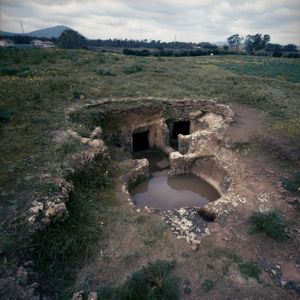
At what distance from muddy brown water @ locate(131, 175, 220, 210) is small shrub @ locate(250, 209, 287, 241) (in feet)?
9.90

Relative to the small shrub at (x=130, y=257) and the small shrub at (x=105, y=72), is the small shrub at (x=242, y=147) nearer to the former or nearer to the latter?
the small shrub at (x=130, y=257)

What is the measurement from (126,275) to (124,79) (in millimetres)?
15316

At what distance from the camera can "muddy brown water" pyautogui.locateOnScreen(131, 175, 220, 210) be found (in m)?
9.99

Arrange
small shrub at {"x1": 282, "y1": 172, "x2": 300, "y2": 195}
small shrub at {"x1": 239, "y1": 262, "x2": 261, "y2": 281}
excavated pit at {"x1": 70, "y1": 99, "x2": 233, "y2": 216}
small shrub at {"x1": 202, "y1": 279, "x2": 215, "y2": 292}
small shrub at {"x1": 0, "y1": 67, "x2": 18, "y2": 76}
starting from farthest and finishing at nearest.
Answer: small shrub at {"x1": 0, "y1": 67, "x2": 18, "y2": 76}
excavated pit at {"x1": 70, "y1": 99, "x2": 233, "y2": 216}
small shrub at {"x1": 282, "y1": 172, "x2": 300, "y2": 195}
small shrub at {"x1": 239, "y1": 262, "x2": 261, "y2": 281}
small shrub at {"x1": 202, "y1": 279, "x2": 215, "y2": 292}

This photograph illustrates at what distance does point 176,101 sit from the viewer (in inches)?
578

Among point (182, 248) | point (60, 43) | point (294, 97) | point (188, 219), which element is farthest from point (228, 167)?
point (60, 43)

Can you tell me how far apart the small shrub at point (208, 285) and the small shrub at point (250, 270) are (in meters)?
0.85

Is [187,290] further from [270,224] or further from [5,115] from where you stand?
[5,115]

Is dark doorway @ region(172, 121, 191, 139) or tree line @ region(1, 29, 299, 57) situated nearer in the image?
dark doorway @ region(172, 121, 191, 139)

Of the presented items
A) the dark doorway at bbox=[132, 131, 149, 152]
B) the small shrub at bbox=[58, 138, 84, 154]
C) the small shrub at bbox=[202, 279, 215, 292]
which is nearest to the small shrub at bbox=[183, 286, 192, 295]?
the small shrub at bbox=[202, 279, 215, 292]

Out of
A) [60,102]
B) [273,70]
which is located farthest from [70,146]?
[273,70]

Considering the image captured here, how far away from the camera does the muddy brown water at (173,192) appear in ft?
32.8

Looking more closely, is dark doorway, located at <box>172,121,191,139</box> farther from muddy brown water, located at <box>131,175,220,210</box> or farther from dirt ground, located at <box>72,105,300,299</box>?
dirt ground, located at <box>72,105,300,299</box>

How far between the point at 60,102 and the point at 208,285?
36.6ft
